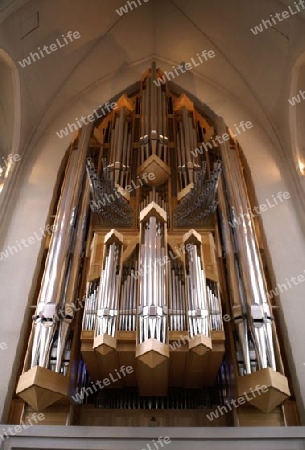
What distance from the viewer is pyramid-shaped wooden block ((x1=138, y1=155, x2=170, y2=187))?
8719mm

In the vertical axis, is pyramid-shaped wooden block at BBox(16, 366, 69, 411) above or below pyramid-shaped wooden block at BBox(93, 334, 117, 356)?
below

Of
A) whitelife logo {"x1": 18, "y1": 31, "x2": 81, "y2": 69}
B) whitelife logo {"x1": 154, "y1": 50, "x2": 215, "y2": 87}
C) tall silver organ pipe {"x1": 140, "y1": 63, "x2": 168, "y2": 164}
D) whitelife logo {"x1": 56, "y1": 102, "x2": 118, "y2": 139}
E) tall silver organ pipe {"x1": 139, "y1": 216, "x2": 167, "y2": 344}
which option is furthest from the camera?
whitelife logo {"x1": 154, "y1": 50, "x2": 215, "y2": 87}

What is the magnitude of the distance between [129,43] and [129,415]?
365 inches

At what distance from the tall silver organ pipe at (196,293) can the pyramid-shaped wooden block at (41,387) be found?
67.1 inches

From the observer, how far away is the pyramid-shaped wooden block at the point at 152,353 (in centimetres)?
523

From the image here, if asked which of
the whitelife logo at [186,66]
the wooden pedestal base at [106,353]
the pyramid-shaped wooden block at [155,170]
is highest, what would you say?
the whitelife logo at [186,66]

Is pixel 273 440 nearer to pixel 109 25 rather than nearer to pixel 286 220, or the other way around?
pixel 286 220

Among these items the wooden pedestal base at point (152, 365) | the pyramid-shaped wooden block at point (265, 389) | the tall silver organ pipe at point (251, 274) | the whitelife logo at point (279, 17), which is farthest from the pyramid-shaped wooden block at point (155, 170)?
the pyramid-shaped wooden block at point (265, 389)

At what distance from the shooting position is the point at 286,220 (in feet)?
25.8

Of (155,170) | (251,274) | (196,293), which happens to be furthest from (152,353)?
(155,170)

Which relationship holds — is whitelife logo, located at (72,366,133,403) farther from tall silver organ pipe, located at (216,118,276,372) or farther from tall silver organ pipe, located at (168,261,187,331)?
tall silver organ pipe, located at (216,118,276,372)

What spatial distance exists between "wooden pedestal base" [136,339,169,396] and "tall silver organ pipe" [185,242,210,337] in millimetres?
498

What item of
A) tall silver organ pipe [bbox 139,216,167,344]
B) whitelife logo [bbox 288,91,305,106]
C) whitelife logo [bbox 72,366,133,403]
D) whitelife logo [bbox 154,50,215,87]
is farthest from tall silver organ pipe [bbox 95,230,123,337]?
whitelife logo [bbox 154,50,215,87]

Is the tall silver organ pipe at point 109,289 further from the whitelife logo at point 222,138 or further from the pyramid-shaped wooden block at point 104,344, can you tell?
the whitelife logo at point 222,138
